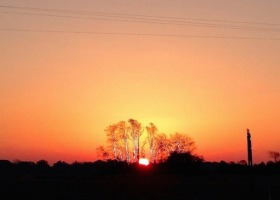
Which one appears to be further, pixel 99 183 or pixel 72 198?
pixel 99 183

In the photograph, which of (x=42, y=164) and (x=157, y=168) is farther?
(x=42, y=164)

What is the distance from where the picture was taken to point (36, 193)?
146 feet

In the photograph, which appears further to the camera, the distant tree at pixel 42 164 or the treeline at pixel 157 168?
the distant tree at pixel 42 164

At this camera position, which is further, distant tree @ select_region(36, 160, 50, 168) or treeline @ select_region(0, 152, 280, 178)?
distant tree @ select_region(36, 160, 50, 168)

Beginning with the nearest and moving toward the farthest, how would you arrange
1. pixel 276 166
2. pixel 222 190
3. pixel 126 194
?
pixel 126 194, pixel 222 190, pixel 276 166

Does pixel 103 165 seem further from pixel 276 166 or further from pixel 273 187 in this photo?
pixel 273 187

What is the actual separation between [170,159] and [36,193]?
38569mm

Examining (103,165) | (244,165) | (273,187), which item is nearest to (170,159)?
(103,165)

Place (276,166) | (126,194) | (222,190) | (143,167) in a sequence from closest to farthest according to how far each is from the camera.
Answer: (126,194), (222,190), (143,167), (276,166)

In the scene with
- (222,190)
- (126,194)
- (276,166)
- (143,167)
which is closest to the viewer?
(126,194)

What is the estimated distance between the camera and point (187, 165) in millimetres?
79250

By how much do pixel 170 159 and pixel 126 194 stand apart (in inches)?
1542

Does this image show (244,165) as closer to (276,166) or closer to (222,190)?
(276,166)

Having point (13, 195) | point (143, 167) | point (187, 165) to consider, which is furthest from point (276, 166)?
point (13, 195)
